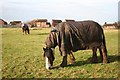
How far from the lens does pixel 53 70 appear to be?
1232 centimetres

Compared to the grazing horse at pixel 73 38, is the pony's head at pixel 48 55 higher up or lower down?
lower down

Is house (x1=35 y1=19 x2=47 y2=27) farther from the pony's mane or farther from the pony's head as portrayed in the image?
the pony's head

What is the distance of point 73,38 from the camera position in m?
12.9

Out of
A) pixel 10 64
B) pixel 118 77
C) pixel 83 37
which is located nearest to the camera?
pixel 118 77

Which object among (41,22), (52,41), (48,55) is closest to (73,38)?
(52,41)

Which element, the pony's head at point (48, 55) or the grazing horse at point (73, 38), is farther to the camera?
the grazing horse at point (73, 38)

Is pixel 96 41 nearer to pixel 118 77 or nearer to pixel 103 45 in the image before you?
pixel 103 45

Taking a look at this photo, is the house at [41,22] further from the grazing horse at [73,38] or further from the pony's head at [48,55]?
the pony's head at [48,55]

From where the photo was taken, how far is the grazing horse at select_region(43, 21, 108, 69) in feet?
41.6

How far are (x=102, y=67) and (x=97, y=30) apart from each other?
6.58 ft

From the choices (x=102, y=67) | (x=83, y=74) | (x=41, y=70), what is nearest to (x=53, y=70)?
(x=41, y=70)

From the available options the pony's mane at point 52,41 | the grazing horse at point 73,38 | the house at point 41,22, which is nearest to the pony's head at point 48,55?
the grazing horse at point 73,38

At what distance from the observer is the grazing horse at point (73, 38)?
12.7 m

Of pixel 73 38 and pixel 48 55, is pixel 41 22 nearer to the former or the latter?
pixel 73 38
